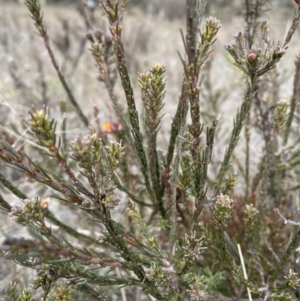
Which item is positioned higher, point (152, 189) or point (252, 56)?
point (252, 56)

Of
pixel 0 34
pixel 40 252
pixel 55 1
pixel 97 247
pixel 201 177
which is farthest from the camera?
pixel 55 1

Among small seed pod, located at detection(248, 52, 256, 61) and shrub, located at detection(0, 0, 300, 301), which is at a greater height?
small seed pod, located at detection(248, 52, 256, 61)

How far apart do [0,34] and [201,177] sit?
347 cm

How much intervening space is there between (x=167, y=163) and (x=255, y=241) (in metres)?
0.29

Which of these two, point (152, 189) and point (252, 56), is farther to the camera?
point (152, 189)

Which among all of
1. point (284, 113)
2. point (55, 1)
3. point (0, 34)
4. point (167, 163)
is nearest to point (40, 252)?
point (167, 163)

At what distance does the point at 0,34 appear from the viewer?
3.72 meters

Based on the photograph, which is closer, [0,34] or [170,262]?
[170,262]

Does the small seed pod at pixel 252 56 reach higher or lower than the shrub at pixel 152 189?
higher

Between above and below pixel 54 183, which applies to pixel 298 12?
above

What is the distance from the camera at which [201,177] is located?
775 mm

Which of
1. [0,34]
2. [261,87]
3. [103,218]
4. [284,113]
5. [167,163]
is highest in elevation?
[0,34]

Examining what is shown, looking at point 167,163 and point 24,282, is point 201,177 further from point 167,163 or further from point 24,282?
point 24,282

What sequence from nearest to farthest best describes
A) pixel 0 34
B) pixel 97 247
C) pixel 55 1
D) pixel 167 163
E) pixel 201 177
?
pixel 201 177 → pixel 167 163 → pixel 97 247 → pixel 0 34 → pixel 55 1
